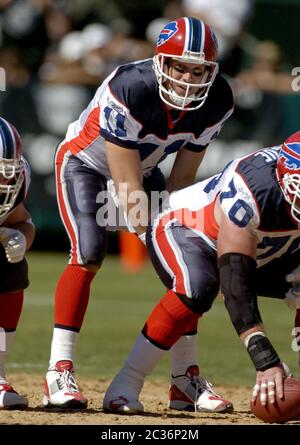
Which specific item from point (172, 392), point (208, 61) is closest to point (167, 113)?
point (208, 61)

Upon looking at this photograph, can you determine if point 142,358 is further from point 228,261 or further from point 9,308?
point 9,308

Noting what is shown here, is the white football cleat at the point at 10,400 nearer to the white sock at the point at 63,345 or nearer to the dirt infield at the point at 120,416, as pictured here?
the dirt infield at the point at 120,416

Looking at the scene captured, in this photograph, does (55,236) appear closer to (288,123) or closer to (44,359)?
(288,123)

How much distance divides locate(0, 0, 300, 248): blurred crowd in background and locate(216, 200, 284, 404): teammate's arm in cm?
882

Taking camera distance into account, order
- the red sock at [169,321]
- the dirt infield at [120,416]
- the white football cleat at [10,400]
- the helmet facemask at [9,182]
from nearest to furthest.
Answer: the dirt infield at [120,416] < the red sock at [169,321] < the helmet facemask at [9,182] < the white football cleat at [10,400]

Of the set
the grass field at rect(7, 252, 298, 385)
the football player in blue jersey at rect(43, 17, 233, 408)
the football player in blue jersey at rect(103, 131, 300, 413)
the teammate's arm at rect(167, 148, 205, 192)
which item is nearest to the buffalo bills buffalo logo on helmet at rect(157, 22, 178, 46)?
the football player in blue jersey at rect(43, 17, 233, 408)

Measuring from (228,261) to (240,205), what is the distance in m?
0.27

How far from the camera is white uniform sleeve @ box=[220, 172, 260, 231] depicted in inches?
204

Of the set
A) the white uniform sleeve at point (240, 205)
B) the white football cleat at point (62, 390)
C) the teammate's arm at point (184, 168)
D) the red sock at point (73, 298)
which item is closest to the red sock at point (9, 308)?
the red sock at point (73, 298)

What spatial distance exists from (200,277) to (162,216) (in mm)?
549

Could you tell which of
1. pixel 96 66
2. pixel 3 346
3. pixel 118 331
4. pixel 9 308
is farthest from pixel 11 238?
pixel 96 66

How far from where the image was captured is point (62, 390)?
18.7 ft

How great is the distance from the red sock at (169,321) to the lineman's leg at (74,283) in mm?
524

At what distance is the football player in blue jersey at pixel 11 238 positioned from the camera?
5.59m
